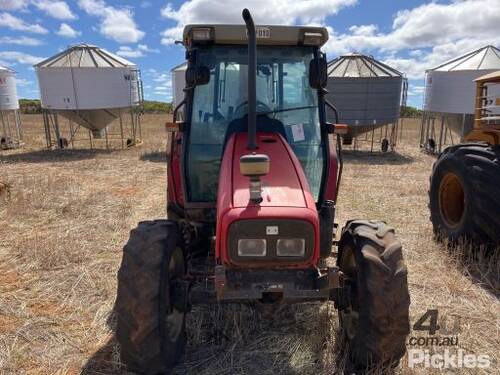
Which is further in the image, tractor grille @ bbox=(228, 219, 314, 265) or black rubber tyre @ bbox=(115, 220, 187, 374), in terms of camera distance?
black rubber tyre @ bbox=(115, 220, 187, 374)

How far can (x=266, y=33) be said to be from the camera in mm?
3488

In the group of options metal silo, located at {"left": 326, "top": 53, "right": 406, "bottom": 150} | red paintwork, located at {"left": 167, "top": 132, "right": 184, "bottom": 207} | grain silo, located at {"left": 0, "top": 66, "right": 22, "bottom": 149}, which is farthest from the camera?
grain silo, located at {"left": 0, "top": 66, "right": 22, "bottom": 149}

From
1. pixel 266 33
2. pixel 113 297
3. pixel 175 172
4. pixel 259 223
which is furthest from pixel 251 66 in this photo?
pixel 113 297

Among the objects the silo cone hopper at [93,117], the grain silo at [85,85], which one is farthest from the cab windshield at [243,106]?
the silo cone hopper at [93,117]

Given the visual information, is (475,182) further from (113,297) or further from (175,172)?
(113,297)

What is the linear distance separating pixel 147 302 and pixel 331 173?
1944 mm

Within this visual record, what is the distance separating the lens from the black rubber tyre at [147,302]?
106 inches

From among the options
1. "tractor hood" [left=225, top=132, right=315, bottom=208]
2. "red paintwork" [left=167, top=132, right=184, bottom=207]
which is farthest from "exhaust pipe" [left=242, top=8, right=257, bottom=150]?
"red paintwork" [left=167, top=132, right=184, bottom=207]

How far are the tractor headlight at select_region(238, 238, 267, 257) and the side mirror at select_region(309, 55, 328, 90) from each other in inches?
60.8

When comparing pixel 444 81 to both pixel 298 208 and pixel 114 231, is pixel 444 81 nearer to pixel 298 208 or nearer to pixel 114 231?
pixel 114 231

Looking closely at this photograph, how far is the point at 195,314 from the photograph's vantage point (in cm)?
372

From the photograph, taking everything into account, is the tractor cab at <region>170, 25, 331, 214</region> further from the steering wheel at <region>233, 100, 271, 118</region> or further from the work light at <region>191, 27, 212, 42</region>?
the work light at <region>191, 27, 212, 42</region>

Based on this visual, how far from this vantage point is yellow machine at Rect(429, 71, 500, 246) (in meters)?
4.50

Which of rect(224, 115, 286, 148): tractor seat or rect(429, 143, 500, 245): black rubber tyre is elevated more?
rect(224, 115, 286, 148): tractor seat
